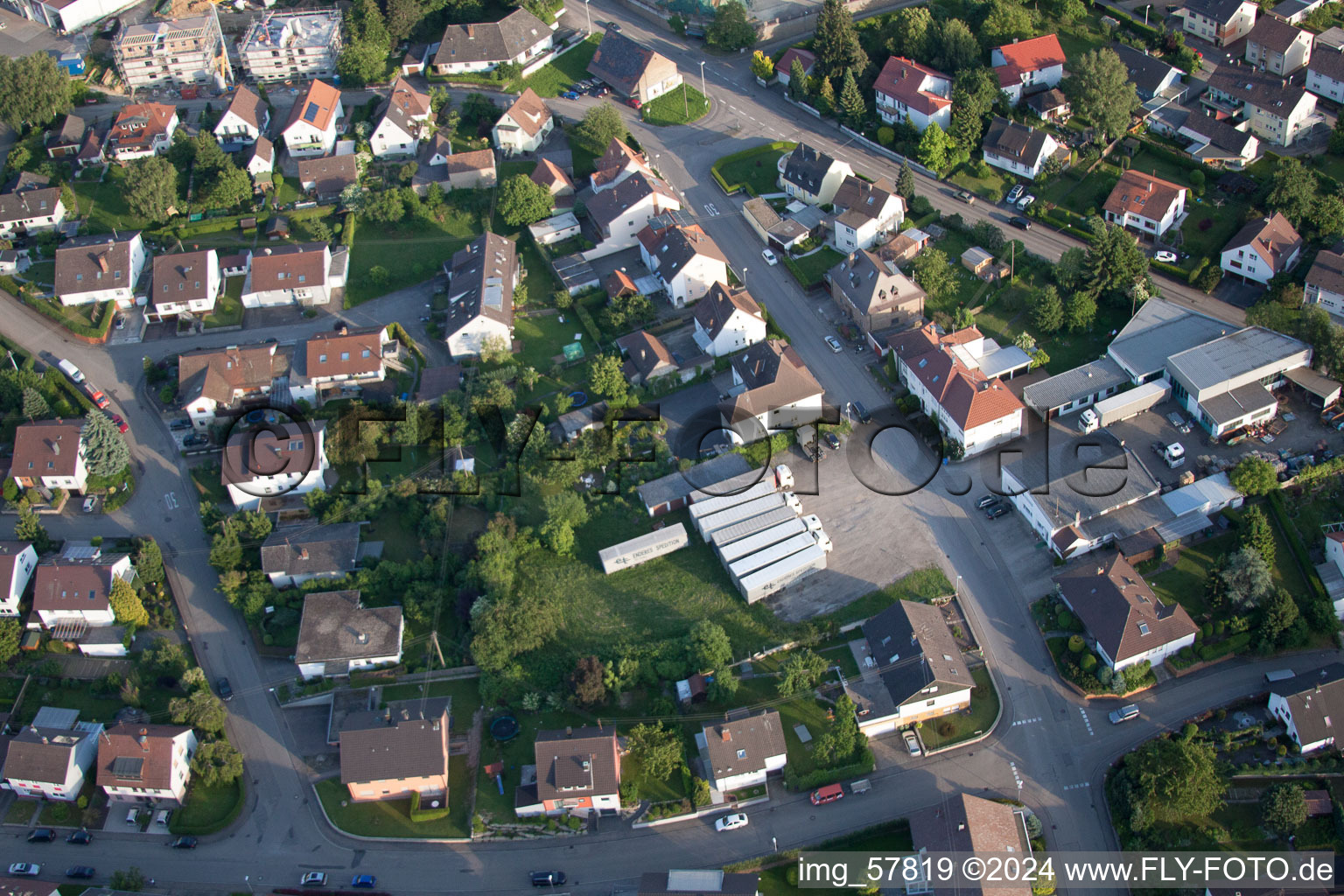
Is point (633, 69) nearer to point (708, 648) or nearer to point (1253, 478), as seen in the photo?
point (708, 648)

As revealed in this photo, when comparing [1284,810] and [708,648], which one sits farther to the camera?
[708,648]

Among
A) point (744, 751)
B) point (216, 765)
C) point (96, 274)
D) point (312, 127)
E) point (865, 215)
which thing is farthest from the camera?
point (312, 127)

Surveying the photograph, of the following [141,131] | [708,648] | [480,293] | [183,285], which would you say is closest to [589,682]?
[708,648]

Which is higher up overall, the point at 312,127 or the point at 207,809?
the point at 312,127

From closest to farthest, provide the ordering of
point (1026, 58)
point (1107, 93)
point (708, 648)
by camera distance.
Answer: point (708, 648), point (1107, 93), point (1026, 58)

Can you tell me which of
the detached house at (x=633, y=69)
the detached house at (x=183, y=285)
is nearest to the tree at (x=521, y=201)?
the detached house at (x=633, y=69)

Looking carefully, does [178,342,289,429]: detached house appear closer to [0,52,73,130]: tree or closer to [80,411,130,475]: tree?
[80,411,130,475]: tree

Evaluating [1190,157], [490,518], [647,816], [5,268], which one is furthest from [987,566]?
[5,268]
